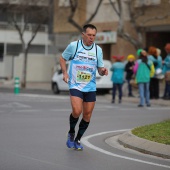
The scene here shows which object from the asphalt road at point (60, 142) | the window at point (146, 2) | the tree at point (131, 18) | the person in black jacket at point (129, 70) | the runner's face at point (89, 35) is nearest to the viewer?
Result: the asphalt road at point (60, 142)

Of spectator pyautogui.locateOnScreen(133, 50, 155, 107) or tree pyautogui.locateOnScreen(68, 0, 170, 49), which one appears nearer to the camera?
spectator pyautogui.locateOnScreen(133, 50, 155, 107)

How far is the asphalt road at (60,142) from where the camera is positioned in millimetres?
8859

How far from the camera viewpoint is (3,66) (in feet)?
154

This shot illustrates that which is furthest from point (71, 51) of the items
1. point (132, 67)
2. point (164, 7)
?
point (164, 7)

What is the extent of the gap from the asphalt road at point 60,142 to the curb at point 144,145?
0.16 metres

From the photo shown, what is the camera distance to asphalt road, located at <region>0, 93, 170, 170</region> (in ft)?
29.1

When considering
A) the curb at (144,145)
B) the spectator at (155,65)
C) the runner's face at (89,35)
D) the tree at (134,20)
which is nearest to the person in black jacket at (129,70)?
the spectator at (155,65)

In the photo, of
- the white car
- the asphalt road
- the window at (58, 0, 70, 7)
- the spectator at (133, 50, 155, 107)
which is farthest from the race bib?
the window at (58, 0, 70, 7)

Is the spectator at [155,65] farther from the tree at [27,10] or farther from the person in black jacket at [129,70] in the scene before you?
the tree at [27,10]

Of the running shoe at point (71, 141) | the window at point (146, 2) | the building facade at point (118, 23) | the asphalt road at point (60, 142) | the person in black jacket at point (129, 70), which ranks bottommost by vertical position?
the asphalt road at point (60, 142)

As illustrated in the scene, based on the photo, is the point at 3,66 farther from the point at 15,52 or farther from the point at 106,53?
the point at 106,53

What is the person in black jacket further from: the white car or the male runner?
the male runner

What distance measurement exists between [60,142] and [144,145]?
1.56m

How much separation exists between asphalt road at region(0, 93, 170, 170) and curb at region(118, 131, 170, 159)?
0.52 ft
